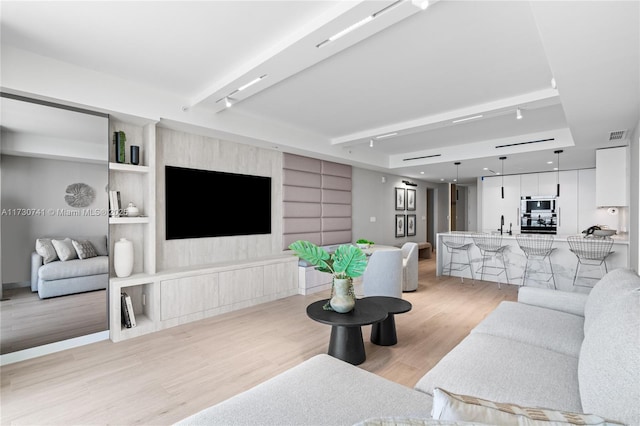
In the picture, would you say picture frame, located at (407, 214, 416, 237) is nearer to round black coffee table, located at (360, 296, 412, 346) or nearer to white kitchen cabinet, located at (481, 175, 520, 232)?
white kitchen cabinet, located at (481, 175, 520, 232)

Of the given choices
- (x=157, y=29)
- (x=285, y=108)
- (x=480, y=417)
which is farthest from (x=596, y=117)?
(x=157, y=29)

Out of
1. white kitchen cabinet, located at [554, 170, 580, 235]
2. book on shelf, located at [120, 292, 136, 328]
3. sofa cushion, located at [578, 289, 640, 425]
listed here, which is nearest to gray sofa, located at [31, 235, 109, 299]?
book on shelf, located at [120, 292, 136, 328]

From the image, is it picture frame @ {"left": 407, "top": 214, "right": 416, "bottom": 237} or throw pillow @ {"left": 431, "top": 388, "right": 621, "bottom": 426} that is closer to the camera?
throw pillow @ {"left": 431, "top": 388, "right": 621, "bottom": 426}

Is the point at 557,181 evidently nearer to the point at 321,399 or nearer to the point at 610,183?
the point at 610,183

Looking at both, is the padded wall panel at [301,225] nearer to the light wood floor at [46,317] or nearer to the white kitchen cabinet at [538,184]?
the light wood floor at [46,317]

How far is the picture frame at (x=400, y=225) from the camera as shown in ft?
27.7

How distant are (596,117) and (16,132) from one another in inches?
225

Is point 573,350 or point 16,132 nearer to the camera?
point 573,350

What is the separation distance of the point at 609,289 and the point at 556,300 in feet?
3.04

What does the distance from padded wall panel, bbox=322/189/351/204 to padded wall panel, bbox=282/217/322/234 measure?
1.56 feet

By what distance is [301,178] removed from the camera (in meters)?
5.79

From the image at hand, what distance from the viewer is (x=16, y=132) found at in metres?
2.84

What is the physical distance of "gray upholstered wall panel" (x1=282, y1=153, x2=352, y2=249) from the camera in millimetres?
5578

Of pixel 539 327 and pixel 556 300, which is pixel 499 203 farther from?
pixel 539 327
